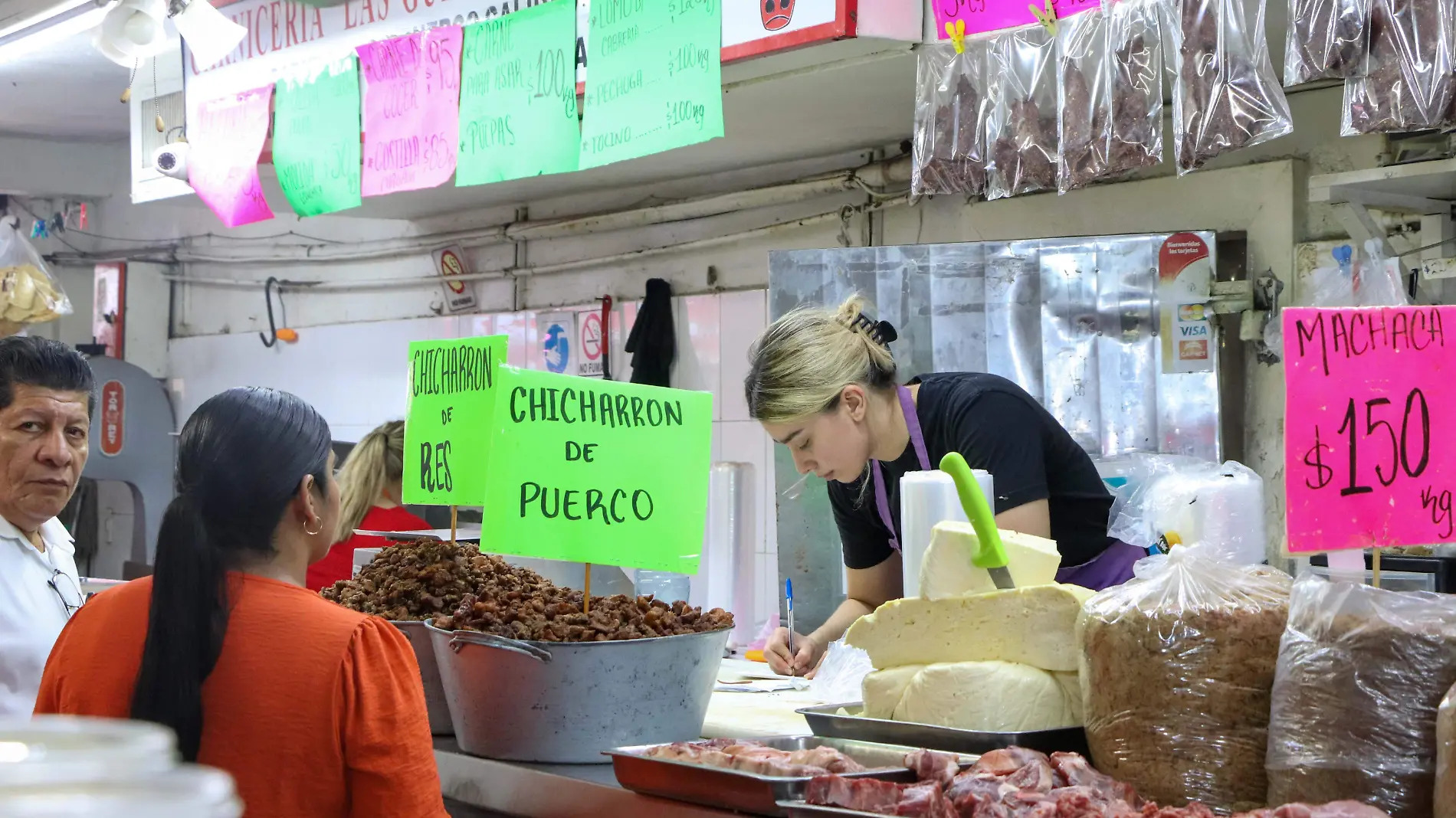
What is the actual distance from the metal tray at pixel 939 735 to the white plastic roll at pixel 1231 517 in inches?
15.9

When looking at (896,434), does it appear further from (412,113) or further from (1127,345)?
(412,113)

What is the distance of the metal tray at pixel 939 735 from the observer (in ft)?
5.24

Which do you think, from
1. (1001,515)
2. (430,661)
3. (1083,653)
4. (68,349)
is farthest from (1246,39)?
(68,349)

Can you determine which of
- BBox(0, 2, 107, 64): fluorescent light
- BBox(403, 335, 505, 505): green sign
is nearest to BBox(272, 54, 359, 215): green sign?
BBox(0, 2, 107, 64): fluorescent light

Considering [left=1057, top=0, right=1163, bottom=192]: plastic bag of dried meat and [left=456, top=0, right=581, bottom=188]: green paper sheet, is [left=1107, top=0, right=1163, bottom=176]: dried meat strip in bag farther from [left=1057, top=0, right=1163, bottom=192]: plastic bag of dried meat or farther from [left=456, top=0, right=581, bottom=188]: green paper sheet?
[left=456, top=0, right=581, bottom=188]: green paper sheet

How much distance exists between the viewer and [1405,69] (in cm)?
224

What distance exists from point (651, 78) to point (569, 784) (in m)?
1.68

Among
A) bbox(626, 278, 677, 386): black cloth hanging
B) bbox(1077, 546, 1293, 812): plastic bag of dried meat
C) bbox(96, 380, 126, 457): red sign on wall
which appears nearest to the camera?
bbox(1077, 546, 1293, 812): plastic bag of dried meat

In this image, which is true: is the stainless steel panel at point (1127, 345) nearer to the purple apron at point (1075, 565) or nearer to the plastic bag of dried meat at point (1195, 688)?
the purple apron at point (1075, 565)

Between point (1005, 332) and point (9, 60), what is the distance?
4.68 meters

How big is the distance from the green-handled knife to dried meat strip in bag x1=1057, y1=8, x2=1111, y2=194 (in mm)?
1245

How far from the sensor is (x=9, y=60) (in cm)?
588

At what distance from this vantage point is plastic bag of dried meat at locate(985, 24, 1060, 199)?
2.85m

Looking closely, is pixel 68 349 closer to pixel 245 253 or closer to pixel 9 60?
pixel 9 60
